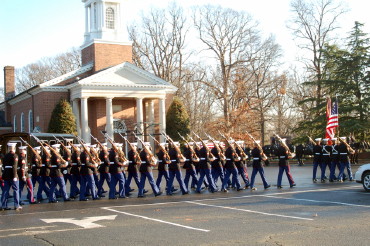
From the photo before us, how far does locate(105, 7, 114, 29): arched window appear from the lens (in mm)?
47812

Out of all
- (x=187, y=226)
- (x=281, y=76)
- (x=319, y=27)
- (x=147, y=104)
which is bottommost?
(x=187, y=226)

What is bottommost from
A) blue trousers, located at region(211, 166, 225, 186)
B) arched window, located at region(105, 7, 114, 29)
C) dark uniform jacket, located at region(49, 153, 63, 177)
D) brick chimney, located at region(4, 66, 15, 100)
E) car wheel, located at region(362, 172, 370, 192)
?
car wheel, located at region(362, 172, 370, 192)

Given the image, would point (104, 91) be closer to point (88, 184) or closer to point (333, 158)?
point (333, 158)

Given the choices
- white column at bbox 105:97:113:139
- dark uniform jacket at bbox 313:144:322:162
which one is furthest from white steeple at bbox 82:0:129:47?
dark uniform jacket at bbox 313:144:322:162

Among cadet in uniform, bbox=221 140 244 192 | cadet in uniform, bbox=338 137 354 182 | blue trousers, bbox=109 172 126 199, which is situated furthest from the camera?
cadet in uniform, bbox=338 137 354 182

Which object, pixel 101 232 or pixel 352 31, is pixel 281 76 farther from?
pixel 101 232

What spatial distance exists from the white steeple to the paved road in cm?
3311

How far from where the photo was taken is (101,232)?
9.99 meters

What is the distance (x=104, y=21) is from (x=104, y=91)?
29.8 feet

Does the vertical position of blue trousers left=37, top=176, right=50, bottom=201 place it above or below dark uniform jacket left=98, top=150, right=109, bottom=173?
below

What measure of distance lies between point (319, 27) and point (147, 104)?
19.2m

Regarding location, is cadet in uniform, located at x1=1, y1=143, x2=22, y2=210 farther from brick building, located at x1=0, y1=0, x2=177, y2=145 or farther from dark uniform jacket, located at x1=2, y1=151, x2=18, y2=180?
brick building, located at x1=0, y1=0, x2=177, y2=145

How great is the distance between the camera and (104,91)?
41.4 metres

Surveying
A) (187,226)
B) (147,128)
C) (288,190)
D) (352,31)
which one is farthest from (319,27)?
(187,226)
